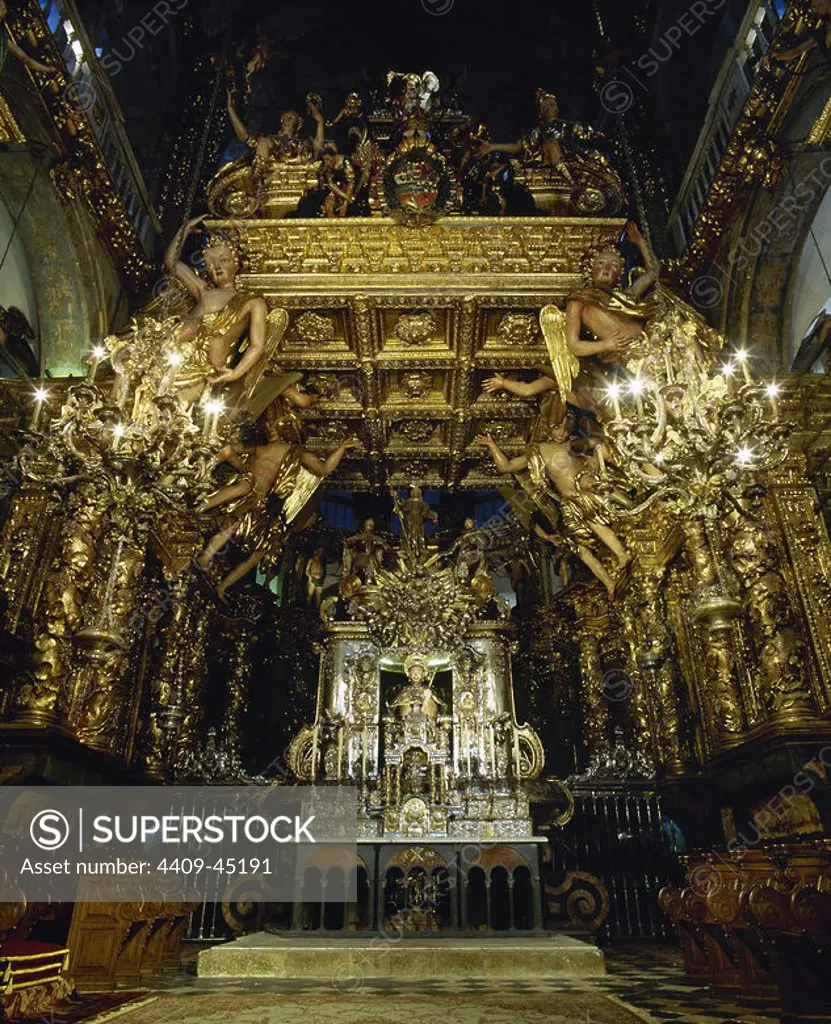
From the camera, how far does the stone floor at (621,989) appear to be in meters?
3.39

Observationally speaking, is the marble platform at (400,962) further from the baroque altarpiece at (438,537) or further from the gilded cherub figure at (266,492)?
the gilded cherub figure at (266,492)

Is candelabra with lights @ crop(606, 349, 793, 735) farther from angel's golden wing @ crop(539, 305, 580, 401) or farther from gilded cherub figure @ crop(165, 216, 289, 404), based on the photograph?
gilded cherub figure @ crop(165, 216, 289, 404)

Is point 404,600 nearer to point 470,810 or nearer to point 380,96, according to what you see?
point 470,810

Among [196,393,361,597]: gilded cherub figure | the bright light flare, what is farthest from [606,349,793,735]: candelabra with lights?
[196,393,361,597]: gilded cherub figure

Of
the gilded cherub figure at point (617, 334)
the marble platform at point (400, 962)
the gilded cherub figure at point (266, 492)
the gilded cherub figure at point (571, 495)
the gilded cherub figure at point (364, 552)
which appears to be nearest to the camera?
the marble platform at point (400, 962)

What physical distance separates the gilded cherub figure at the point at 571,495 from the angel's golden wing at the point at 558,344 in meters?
1.36

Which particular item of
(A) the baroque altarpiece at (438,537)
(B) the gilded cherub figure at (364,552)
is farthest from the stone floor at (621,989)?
(B) the gilded cherub figure at (364,552)

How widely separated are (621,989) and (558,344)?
257 inches

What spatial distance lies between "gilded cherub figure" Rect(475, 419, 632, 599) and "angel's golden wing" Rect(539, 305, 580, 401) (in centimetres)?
136

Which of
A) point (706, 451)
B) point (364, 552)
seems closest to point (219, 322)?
point (364, 552)

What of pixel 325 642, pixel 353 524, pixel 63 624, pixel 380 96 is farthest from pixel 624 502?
pixel 353 524

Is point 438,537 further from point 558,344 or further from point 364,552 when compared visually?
point 558,344

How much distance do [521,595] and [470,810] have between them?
4.96 meters

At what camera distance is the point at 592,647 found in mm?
10438
